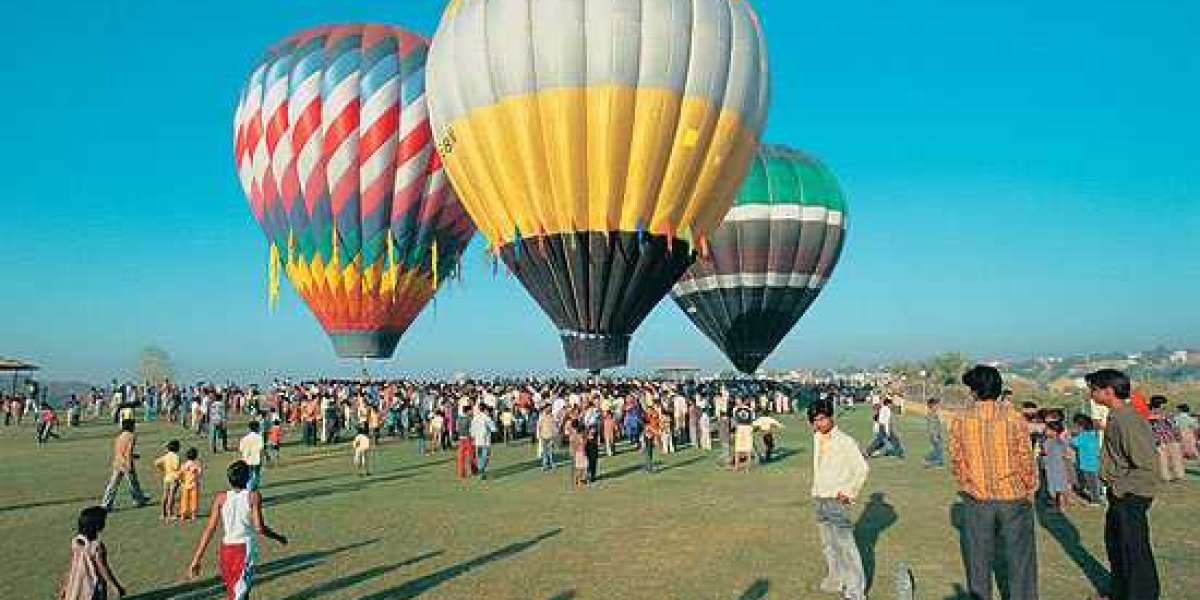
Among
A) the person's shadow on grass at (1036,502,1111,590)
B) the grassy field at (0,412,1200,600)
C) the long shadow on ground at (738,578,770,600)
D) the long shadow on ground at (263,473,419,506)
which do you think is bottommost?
the person's shadow on grass at (1036,502,1111,590)

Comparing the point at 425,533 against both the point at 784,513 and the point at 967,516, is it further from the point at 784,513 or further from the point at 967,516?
A: the point at 967,516

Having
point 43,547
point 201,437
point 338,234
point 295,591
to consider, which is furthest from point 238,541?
point 338,234

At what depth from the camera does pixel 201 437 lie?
83.7 ft

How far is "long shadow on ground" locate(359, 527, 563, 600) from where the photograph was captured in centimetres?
791

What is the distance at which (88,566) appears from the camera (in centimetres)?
606

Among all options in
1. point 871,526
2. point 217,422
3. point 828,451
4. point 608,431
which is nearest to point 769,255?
point 608,431

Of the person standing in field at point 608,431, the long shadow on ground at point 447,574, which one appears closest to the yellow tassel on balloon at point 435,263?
the person standing in field at point 608,431

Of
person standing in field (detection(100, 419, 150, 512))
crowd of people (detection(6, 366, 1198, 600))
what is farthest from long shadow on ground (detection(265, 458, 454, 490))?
person standing in field (detection(100, 419, 150, 512))

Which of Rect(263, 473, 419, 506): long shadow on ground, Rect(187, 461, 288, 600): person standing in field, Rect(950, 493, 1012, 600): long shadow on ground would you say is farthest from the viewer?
Rect(263, 473, 419, 506): long shadow on ground

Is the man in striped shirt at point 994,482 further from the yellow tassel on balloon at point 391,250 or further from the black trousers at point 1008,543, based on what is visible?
the yellow tassel on balloon at point 391,250

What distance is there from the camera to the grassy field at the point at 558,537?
8.19m

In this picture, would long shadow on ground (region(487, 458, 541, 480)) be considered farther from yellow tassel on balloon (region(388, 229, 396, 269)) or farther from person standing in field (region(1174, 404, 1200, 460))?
yellow tassel on balloon (region(388, 229, 396, 269))

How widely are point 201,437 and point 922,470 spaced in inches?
814

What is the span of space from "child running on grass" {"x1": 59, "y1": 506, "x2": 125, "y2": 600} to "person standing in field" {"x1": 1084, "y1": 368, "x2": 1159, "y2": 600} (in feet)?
25.2
